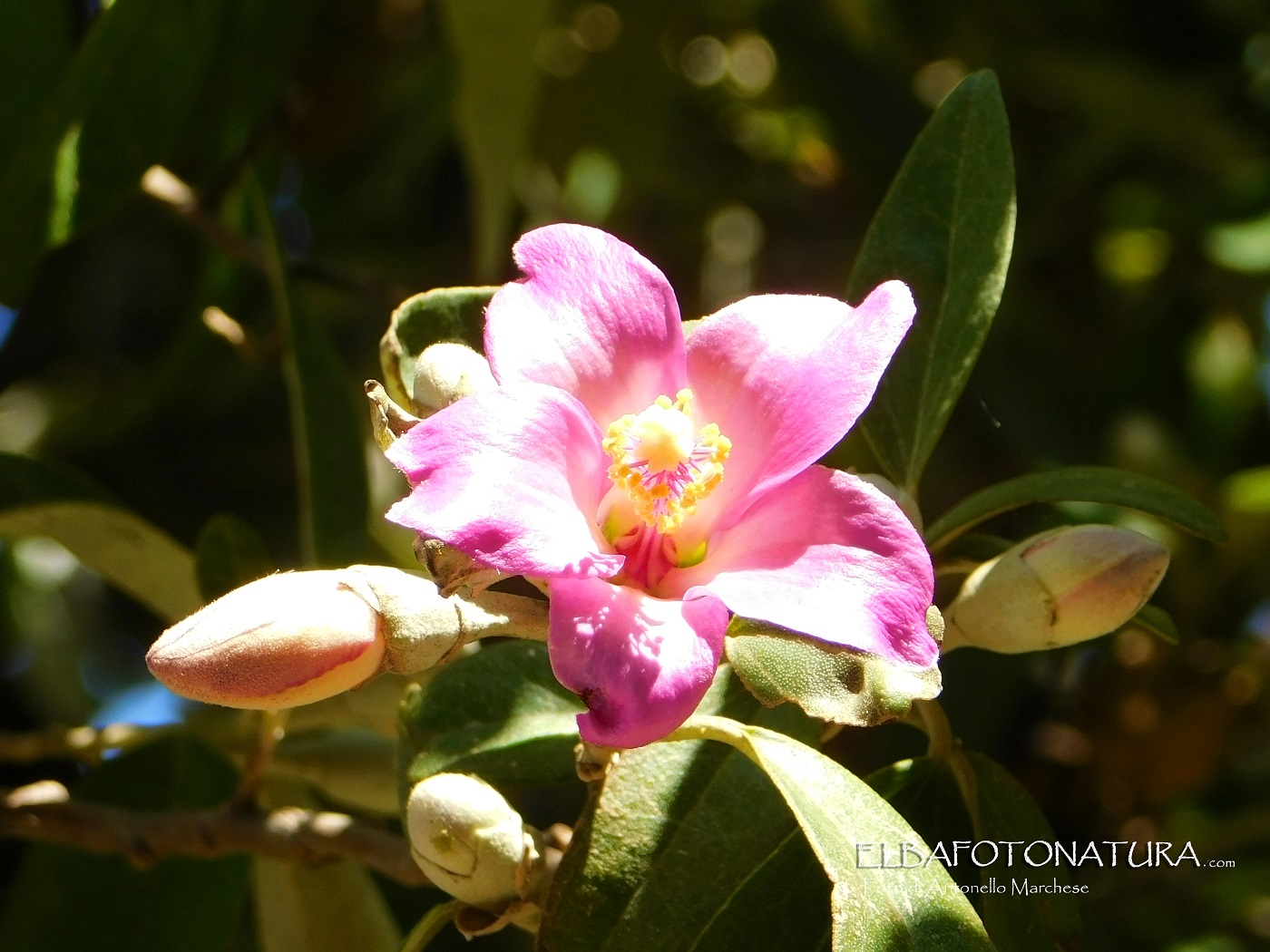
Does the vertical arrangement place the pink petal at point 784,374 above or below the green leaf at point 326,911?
above

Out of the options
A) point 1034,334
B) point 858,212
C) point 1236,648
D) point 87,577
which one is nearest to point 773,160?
point 858,212

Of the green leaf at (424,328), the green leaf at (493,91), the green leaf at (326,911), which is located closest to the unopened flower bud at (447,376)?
the green leaf at (424,328)

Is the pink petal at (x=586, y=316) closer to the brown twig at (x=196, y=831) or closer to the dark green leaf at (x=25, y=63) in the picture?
the brown twig at (x=196, y=831)

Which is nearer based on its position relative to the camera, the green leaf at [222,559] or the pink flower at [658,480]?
the pink flower at [658,480]


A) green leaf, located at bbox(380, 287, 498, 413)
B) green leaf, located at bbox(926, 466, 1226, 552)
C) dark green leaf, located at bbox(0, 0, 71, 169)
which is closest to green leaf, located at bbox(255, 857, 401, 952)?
green leaf, located at bbox(380, 287, 498, 413)

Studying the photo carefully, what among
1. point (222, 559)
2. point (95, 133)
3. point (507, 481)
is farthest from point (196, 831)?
point (95, 133)

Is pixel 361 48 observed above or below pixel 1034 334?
above

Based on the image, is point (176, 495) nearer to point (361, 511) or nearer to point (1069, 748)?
point (361, 511)
